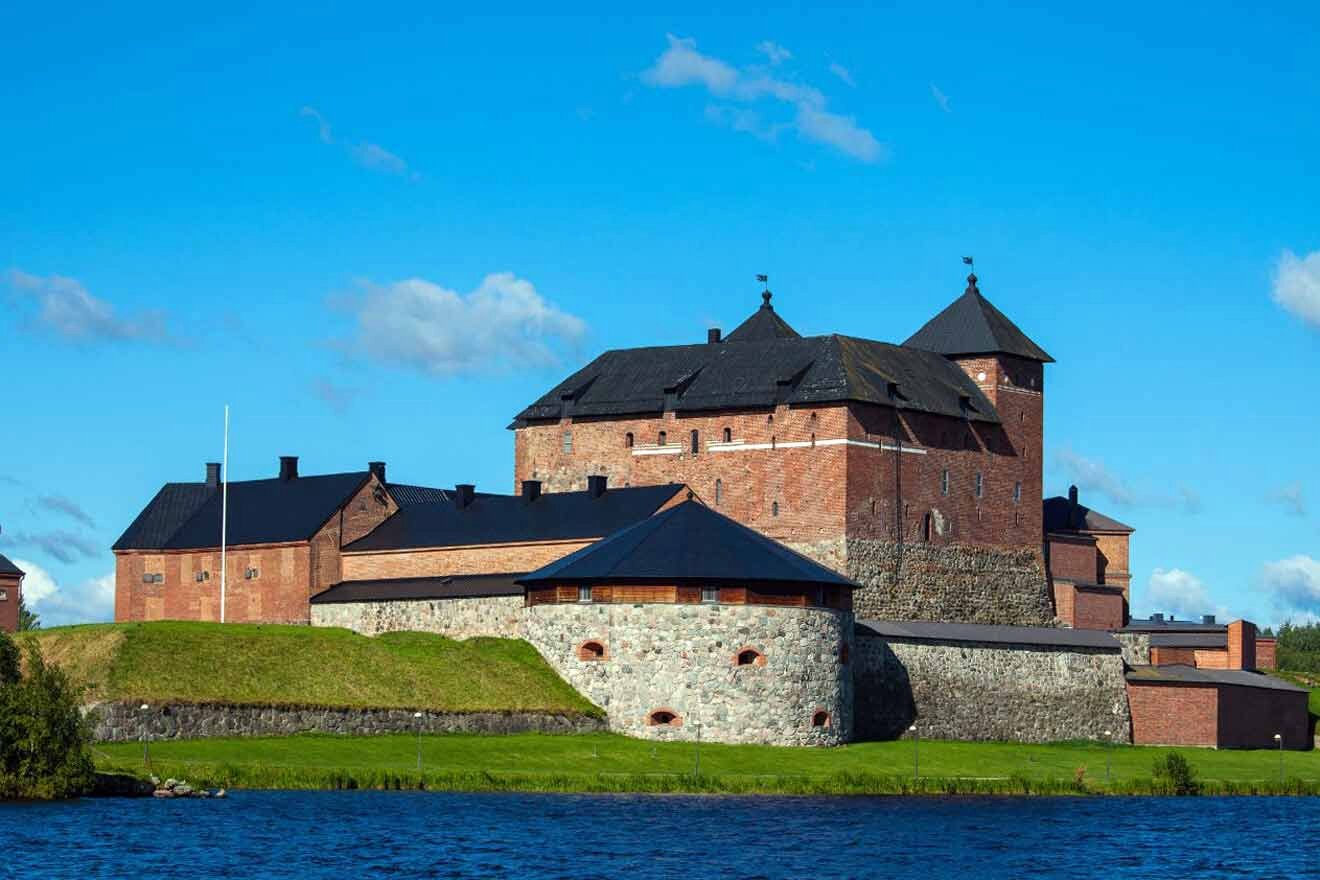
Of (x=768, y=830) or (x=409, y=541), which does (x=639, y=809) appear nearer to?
(x=768, y=830)

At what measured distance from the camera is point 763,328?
317ft

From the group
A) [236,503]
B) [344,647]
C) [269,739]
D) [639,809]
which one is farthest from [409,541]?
[639,809]

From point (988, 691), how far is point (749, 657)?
12.8m

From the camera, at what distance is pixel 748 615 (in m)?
67.6

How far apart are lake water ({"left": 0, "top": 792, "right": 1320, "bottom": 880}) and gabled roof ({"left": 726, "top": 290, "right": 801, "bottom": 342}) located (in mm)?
37027

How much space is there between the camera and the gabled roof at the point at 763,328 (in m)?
96.3

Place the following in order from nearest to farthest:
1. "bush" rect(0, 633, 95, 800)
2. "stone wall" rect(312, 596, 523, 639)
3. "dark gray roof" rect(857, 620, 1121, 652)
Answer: "bush" rect(0, 633, 95, 800)
"stone wall" rect(312, 596, 523, 639)
"dark gray roof" rect(857, 620, 1121, 652)

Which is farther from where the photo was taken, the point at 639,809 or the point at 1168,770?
the point at 1168,770

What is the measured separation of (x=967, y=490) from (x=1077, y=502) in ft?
50.3

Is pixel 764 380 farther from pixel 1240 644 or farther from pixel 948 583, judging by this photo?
pixel 1240 644

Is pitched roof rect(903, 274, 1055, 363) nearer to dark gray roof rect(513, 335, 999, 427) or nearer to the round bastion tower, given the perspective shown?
dark gray roof rect(513, 335, 999, 427)

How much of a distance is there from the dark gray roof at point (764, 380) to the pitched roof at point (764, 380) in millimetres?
33

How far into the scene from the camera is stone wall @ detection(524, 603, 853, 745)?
6744 cm

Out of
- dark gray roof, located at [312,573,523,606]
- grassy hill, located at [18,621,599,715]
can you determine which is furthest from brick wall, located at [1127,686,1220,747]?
grassy hill, located at [18,621,599,715]
